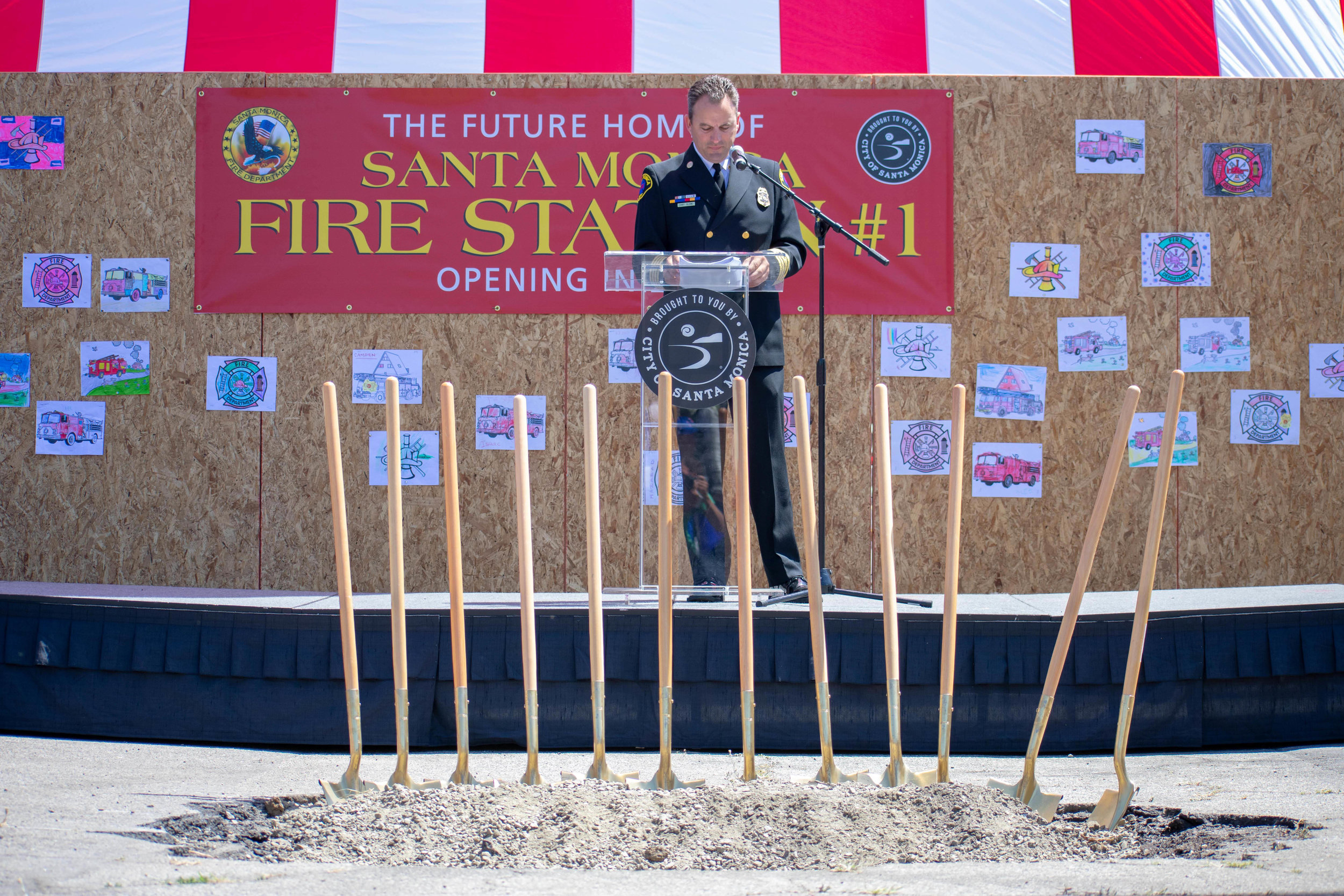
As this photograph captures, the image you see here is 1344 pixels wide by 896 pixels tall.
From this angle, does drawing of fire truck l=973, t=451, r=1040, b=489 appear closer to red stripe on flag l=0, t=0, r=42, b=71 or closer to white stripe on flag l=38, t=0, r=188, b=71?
white stripe on flag l=38, t=0, r=188, b=71

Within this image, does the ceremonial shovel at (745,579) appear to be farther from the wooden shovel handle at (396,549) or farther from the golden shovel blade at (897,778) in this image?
the wooden shovel handle at (396,549)

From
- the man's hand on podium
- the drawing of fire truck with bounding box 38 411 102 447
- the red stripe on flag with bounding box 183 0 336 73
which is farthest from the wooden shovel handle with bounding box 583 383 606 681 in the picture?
the drawing of fire truck with bounding box 38 411 102 447

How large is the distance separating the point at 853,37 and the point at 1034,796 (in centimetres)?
353

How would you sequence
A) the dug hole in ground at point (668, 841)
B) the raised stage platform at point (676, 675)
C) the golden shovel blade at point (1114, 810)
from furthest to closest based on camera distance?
the raised stage platform at point (676, 675)
the golden shovel blade at point (1114, 810)
the dug hole in ground at point (668, 841)

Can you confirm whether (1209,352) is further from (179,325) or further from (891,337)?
(179,325)

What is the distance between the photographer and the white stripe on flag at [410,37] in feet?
15.5

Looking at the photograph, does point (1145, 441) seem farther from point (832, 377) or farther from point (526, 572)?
point (526, 572)

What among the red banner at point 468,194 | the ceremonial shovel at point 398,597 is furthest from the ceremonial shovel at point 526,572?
the red banner at point 468,194

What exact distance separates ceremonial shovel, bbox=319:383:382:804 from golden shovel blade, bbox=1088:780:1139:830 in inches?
53.3

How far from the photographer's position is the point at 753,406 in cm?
327

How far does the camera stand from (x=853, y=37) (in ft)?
15.6

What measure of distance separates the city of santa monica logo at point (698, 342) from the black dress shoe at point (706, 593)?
0.48 metres

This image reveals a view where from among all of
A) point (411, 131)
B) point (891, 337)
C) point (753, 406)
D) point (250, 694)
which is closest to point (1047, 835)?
point (753, 406)

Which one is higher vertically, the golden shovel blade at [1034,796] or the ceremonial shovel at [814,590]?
the ceremonial shovel at [814,590]
